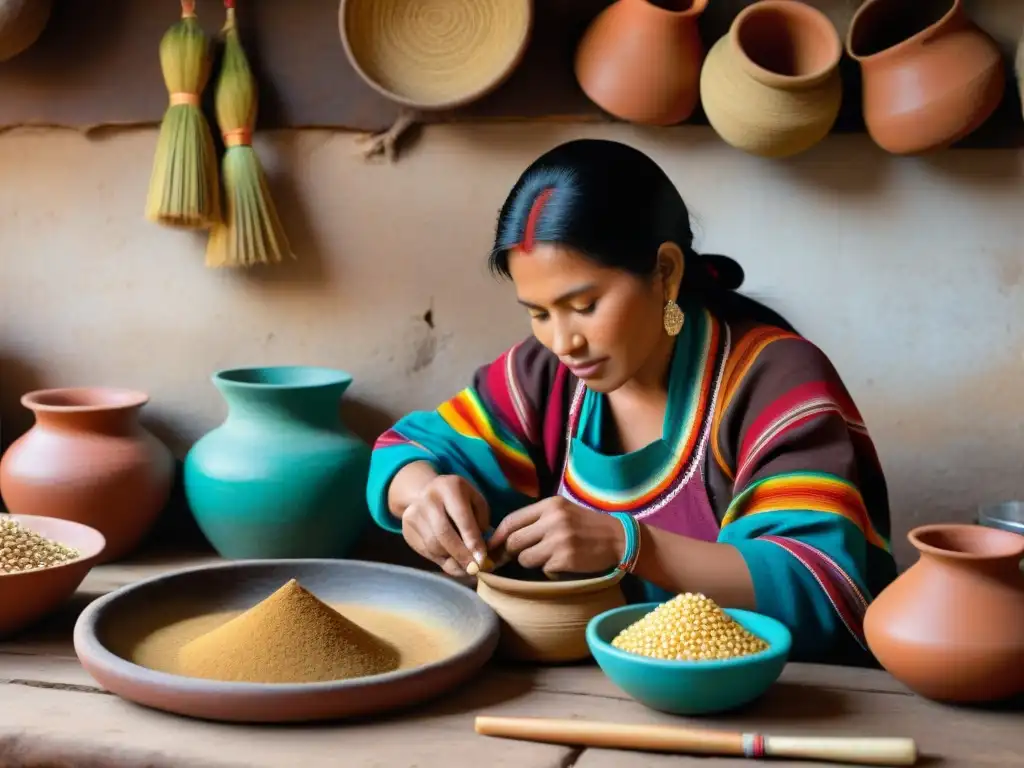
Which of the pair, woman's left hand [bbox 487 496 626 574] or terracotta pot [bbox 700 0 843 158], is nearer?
woman's left hand [bbox 487 496 626 574]

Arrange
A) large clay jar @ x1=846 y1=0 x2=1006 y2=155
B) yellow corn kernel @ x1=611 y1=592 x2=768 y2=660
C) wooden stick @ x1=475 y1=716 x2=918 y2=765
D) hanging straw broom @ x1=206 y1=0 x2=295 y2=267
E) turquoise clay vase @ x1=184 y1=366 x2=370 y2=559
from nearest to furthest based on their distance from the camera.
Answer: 1. wooden stick @ x1=475 y1=716 x2=918 y2=765
2. yellow corn kernel @ x1=611 y1=592 x2=768 y2=660
3. large clay jar @ x1=846 y1=0 x2=1006 y2=155
4. turquoise clay vase @ x1=184 y1=366 x2=370 y2=559
5. hanging straw broom @ x1=206 y1=0 x2=295 y2=267

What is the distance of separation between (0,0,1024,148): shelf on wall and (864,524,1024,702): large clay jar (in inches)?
38.7

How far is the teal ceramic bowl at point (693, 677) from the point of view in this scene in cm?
116

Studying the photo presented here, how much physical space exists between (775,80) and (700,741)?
1088mm

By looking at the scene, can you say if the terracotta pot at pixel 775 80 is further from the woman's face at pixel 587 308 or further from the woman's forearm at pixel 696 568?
the woman's forearm at pixel 696 568

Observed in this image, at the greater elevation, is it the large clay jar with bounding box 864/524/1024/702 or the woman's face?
the woman's face

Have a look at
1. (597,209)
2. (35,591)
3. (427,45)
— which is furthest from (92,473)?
(597,209)

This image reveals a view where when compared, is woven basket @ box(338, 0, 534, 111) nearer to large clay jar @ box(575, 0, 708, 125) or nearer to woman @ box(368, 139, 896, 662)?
large clay jar @ box(575, 0, 708, 125)

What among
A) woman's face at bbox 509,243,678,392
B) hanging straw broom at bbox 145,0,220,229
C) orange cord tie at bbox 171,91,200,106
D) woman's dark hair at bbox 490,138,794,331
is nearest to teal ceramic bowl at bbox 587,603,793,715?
woman's face at bbox 509,243,678,392

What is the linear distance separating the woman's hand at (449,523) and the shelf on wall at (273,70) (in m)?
0.87

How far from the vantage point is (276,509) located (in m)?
2.04

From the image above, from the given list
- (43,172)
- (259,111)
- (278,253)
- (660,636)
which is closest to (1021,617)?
(660,636)

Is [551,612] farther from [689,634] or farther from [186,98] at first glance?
[186,98]

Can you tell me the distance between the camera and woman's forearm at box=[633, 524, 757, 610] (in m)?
1.39
